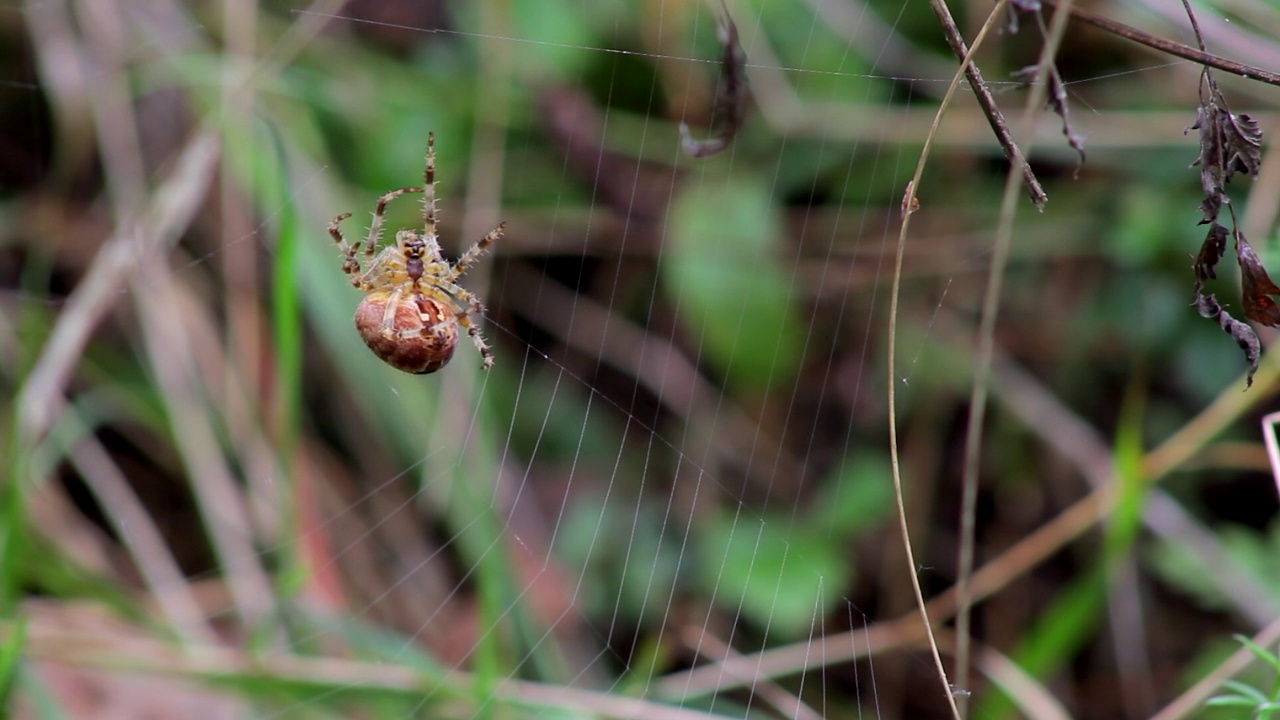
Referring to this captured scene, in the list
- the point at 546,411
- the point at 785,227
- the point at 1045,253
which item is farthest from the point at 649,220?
the point at 1045,253

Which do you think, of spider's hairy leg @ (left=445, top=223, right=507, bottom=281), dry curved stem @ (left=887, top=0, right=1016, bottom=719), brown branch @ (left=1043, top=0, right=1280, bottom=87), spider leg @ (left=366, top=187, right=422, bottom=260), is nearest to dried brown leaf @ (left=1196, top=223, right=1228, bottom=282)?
brown branch @ (left=1043, top=0, right=1280, bottom=87)

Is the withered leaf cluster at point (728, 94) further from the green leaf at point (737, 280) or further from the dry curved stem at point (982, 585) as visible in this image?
the green leaf at point (737, 280)

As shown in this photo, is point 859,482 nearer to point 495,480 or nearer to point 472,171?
point 495,480

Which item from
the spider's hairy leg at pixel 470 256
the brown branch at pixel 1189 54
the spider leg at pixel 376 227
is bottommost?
the brown branch at pixel 1189 54

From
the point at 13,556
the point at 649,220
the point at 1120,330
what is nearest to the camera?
the point at 13,556

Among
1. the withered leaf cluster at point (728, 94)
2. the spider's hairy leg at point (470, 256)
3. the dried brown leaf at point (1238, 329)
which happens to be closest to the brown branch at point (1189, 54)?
the dried brown leaf at point (1238, 329)

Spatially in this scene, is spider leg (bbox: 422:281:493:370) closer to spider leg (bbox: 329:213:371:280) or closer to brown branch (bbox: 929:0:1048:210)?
spider leg (bbox: 329:213:371:280)

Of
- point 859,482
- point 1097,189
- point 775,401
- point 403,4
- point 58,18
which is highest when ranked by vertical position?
point 403,4
